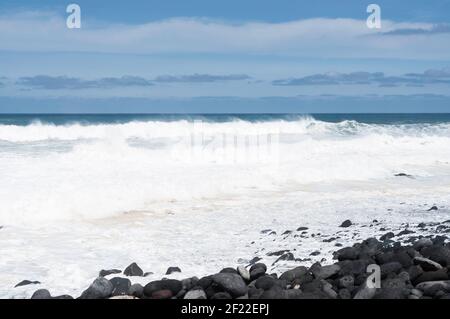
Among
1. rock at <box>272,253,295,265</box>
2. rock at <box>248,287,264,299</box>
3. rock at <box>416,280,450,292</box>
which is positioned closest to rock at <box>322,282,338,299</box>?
rock at <box>248,287,264,299</box>

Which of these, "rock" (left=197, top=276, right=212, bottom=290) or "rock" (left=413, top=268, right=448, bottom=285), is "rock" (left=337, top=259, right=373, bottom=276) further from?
"rock" (left=197, top=276, right=212, bottom=290)

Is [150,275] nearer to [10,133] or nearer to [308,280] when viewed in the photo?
[308,280]

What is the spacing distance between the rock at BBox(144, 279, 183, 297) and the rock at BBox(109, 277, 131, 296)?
0.26 meters

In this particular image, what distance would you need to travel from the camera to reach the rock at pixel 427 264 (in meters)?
6.12

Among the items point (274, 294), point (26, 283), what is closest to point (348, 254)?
point (274, 294)

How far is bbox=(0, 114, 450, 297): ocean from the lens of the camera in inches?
301

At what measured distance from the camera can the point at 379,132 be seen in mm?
34125

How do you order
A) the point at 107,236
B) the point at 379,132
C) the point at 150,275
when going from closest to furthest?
the point at 150,275
the point at 107,236
the point at 379,132

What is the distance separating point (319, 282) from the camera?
18.8ft

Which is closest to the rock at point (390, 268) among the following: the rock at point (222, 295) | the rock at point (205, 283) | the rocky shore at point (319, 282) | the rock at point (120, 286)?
the rocky shore at point (319, 282)

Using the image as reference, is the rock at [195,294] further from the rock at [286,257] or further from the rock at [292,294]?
the rock at [286,257]

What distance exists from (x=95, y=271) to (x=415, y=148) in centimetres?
2372

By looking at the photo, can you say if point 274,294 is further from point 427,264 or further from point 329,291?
point 427,264
